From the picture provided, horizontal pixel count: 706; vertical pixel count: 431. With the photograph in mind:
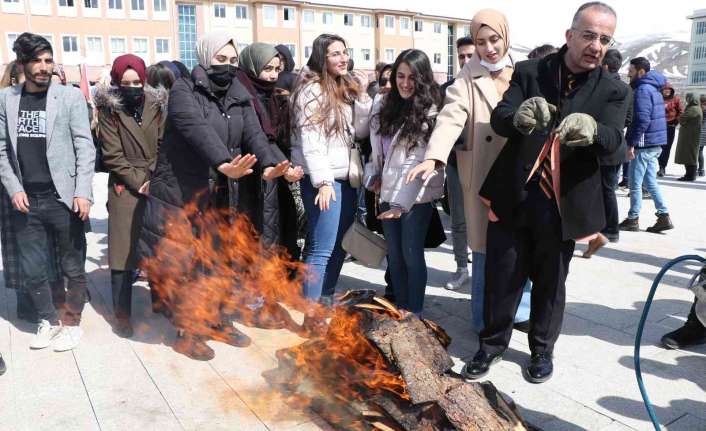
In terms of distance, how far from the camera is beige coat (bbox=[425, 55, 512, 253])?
3.45 m

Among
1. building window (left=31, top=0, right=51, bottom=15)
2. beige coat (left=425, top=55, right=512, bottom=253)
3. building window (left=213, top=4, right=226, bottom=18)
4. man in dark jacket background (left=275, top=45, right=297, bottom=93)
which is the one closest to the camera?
beige coat (left=425, top=55, right=512, bottom=253)

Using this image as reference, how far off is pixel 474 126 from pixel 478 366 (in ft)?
5.04

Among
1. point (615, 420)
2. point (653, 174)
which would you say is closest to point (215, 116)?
point (615, 420)

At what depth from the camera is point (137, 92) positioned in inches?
163

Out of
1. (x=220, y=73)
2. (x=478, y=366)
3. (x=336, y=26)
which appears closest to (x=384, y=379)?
(x=478, y=366)

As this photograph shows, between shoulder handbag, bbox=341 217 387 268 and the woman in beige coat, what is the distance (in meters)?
0.74

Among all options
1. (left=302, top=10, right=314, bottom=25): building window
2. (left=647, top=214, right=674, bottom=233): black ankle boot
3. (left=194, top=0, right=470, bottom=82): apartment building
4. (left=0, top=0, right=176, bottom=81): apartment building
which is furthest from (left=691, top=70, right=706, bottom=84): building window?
(left=647, top=214, right=674, bottom=233): black ankle boot

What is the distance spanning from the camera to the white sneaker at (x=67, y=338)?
152 inches

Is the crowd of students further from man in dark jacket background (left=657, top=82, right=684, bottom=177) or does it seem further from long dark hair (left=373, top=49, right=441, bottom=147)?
man in dark jacket background (left=657, top=82, right=684, bottom=177)

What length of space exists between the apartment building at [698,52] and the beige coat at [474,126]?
10837 centimetres

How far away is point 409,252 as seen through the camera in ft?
12.9

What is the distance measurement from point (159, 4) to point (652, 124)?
161ft

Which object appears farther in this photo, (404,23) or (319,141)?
(404,23)

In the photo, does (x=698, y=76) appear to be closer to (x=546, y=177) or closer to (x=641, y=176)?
(x=641, y=176)
